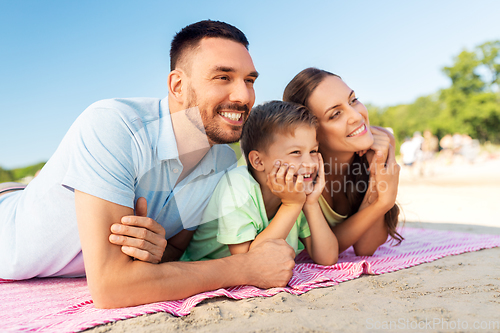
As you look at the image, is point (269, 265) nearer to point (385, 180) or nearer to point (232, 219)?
point (232, 219)

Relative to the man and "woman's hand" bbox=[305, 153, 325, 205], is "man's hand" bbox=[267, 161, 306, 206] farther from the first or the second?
the man

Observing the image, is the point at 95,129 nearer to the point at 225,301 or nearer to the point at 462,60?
the point at 225,301

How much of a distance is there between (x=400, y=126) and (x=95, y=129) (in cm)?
6077

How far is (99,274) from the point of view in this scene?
1.79m

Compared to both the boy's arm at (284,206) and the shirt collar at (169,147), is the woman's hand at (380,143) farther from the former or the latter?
the shirt collar at (169,147)

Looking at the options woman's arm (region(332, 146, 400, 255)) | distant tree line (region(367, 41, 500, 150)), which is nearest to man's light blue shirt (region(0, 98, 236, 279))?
woman's arm (region(332, 146, 400, 255))

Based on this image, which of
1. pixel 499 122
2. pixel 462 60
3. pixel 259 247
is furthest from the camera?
pixel 462 60

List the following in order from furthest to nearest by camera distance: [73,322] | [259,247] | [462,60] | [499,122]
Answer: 1. [462,60]
2. [499,122]
3. [259,247]
4. [73,322]

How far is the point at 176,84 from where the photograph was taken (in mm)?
2566

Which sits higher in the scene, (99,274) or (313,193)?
(313,193)

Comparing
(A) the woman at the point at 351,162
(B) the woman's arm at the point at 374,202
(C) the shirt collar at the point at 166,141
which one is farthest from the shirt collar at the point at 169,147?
(B) the woman's arm at the point at 374,202

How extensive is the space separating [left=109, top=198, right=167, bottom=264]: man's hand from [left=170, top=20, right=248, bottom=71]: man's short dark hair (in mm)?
1278

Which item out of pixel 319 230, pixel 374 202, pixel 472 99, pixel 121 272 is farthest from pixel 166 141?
pixel 472 99

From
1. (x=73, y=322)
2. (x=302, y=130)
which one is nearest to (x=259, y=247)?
(x=302, y=130)
